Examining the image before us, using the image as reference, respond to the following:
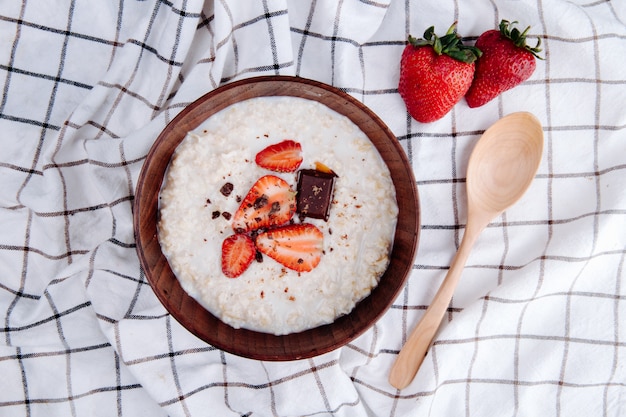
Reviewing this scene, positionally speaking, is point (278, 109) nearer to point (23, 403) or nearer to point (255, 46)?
point (255, 46)

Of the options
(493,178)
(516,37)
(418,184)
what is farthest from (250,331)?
(516,37)

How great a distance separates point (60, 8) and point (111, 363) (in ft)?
4.00

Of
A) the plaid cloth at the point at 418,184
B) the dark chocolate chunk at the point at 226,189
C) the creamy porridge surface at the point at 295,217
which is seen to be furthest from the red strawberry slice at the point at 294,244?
the plaid cloth at the point at 418,184

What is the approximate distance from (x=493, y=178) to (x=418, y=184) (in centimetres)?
24

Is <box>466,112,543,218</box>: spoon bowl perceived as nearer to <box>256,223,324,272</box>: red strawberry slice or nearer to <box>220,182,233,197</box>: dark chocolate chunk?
<box>256,223,324,272</box>: red strawberry slice

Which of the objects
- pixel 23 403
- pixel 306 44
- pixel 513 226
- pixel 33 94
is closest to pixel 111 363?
pixel 23 403

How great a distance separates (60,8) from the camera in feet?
6.49

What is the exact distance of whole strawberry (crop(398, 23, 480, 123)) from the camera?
1.79 meters

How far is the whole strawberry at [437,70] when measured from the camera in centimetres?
179

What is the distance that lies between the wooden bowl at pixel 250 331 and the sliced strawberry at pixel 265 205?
26cm

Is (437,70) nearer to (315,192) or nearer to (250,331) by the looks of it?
(315,192)

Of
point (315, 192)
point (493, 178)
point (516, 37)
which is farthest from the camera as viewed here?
point (493, 178)

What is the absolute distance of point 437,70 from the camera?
1790 millimetres

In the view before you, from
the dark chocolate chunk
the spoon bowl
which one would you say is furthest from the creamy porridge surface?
the spoon bowl
